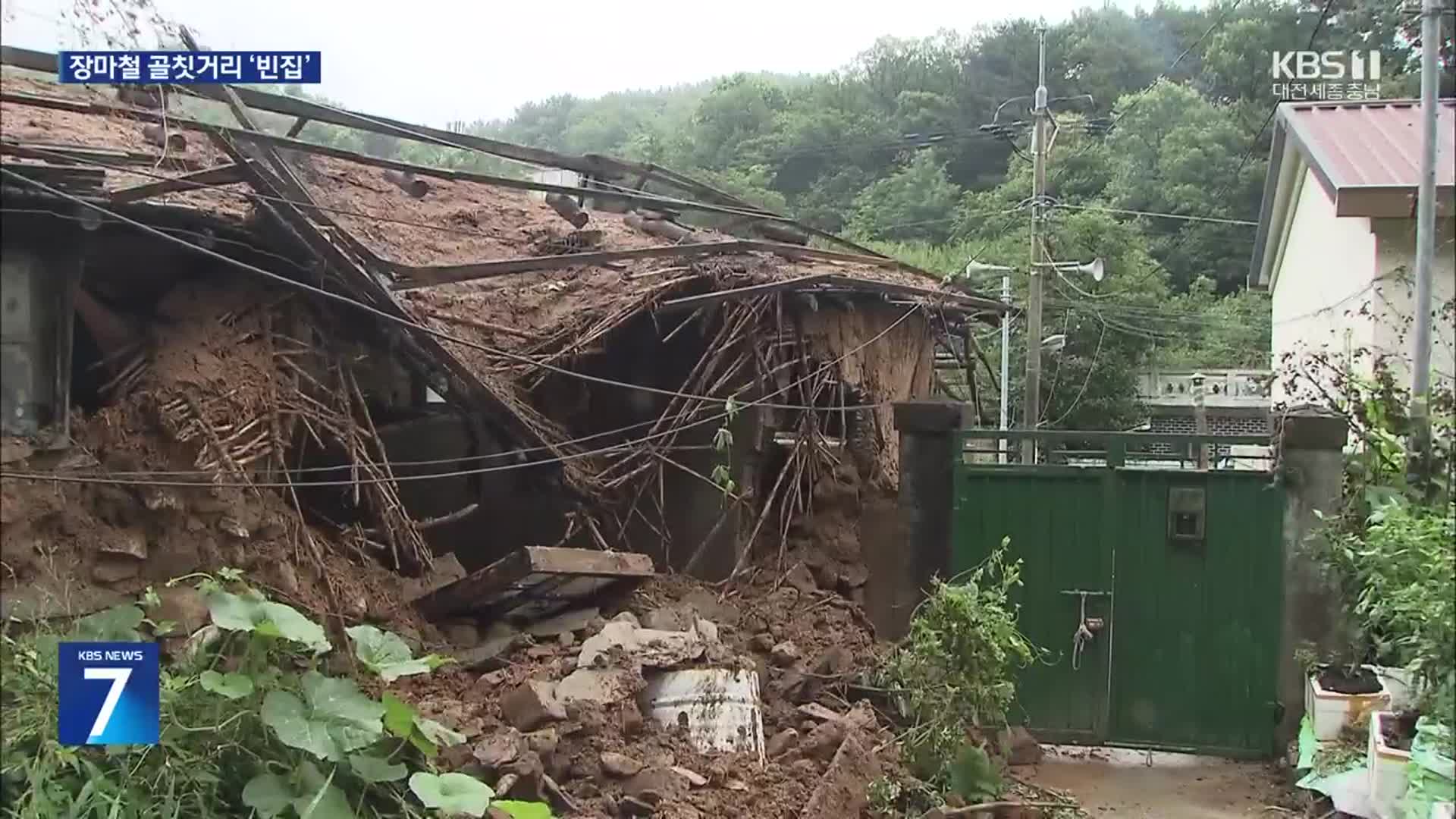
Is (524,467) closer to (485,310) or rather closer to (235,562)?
(485,310)

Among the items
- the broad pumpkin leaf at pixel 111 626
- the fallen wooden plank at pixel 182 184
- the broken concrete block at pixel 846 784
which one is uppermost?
the fallen wooden plank at pixel 182 184

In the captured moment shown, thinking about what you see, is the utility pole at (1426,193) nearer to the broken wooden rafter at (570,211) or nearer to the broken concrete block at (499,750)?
the broken concrete block at (499,750)

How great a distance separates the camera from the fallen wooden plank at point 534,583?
5.07 metres

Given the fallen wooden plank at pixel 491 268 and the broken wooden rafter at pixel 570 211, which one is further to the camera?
the broken wooden rafter at pixel 570 211

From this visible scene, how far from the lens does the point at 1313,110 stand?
14.7 ft

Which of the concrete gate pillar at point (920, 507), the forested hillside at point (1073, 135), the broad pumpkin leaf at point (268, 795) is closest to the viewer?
the broad pumpkin leaf at point (268, 795)

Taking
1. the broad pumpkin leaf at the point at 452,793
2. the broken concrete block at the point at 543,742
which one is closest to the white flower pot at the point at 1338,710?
the broken concrete block at the point at 543,742

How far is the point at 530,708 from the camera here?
13.9 ft

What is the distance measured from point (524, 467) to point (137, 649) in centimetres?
284

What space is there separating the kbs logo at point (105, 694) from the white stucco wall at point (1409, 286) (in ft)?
13.1

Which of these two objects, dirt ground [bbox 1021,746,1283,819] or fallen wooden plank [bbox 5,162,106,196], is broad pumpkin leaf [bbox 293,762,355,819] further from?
dirt ground [bbox 1021,746,1283,819]

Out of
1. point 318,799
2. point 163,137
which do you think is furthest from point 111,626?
point 163,137

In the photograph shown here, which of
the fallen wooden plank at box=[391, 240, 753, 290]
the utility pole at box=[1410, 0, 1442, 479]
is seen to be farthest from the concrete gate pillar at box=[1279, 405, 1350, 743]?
the fallen wooden plank at box=[391, 240, 753, 290]

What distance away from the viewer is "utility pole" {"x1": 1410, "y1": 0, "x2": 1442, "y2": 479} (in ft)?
12.2
